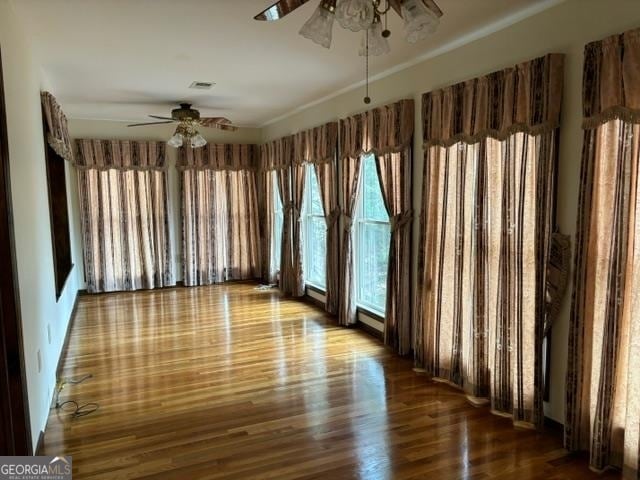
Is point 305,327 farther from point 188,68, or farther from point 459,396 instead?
point 188,68

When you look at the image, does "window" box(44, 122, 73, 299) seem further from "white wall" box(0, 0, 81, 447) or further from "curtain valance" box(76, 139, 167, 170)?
"white wall" box(0, 0, 81, 447)

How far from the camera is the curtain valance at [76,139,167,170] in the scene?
22.9ft

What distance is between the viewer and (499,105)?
3129 mm

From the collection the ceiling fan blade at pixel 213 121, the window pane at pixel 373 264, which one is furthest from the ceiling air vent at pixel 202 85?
the window pane at pixel 373 264

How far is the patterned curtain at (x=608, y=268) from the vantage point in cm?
237

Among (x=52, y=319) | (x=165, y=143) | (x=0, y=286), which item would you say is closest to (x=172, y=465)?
(x=0, y=286)

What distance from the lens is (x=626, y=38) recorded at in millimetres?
2354

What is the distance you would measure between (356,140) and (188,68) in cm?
176

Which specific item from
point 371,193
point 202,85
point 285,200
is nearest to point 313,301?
point 285,200

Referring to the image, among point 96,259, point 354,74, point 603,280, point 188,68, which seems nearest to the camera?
point 603,280

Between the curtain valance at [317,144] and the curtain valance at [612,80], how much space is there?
3.19 m

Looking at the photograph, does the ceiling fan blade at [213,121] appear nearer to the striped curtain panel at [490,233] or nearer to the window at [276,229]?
the window at [276,229]

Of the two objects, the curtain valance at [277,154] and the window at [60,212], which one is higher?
the curtain valance at [277,154]

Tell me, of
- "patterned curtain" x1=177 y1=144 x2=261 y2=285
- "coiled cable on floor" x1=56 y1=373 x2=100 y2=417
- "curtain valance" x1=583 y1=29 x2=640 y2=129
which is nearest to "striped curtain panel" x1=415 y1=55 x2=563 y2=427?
"curtain valance" x1=583 y1=29 x2=640 y2=129
